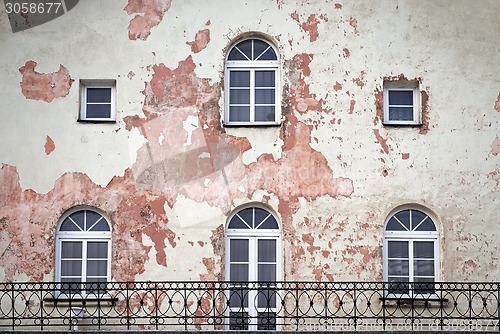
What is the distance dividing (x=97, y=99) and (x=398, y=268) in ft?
22.1

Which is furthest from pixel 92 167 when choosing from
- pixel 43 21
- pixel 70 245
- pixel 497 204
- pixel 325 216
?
pixel 497 204

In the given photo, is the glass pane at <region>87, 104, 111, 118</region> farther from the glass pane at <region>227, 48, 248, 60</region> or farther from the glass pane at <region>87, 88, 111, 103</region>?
the glass pane at <region>227, 48, 248, 60</region>

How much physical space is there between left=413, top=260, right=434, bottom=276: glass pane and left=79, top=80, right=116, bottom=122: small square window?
259 inches

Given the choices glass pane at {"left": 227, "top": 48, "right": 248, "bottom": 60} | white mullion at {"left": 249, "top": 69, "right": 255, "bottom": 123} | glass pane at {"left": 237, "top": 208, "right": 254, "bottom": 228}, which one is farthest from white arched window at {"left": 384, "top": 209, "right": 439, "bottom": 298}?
glass pane at {"left": 227, "top": 48, "right": 248, "bottom": 60}

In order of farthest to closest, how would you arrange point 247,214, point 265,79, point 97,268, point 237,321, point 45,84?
point 265,79
point 45,84
point 247,214
point 97,268
point 237,321

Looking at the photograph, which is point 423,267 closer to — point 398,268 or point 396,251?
point 398,268

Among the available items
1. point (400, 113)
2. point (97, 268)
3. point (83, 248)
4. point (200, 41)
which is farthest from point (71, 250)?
point (400, 113)

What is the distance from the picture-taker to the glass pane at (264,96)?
23.4 meters

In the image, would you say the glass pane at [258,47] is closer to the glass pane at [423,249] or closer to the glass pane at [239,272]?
the glass pane at [239,272]

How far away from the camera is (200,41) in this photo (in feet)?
76.4

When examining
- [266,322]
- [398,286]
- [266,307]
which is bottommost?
[266,322]

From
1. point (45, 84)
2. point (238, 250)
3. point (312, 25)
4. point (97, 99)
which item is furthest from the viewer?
point (97, 99)

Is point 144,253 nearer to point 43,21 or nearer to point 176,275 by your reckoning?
point 176,275

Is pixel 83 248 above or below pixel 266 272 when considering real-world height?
above
